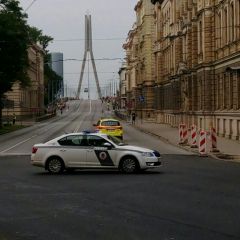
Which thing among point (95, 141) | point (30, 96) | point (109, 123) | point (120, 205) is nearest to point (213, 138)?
point (95, 141)

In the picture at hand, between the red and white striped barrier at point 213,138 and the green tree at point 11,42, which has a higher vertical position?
the green tree at point 11,42

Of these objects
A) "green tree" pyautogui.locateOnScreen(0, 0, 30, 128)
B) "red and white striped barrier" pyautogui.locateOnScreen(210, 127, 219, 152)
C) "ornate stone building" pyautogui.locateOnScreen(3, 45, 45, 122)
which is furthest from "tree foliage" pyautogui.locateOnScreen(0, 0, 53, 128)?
"red and white striped barrier" pyautogui.locateOnScreen(210, 127, 219, 152)

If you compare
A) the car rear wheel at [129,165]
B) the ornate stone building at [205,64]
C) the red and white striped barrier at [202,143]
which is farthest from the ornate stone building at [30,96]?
the car rear wheel at [129,165]

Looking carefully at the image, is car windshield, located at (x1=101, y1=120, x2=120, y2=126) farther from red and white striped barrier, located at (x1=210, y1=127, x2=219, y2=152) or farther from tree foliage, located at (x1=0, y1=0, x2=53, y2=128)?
tree foliage, located at (x1=0, y1=0, x2=53, y2=128)

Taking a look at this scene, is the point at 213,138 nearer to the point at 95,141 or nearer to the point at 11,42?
the point at 95,141

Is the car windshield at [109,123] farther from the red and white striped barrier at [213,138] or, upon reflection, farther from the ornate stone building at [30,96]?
the ornate stone building at [30,96]

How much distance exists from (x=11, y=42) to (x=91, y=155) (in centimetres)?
3651

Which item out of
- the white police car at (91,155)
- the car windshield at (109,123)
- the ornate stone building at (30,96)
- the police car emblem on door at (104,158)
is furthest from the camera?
the ornate stone building at (30,96)

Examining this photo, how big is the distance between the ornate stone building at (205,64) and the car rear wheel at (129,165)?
1557cm

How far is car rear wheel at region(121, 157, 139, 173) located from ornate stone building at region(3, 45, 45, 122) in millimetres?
63705

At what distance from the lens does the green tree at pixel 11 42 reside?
179ft

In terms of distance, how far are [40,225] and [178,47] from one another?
54.1 meters

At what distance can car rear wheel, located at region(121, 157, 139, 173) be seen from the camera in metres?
20.5

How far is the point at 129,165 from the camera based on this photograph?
2061 centimetres
